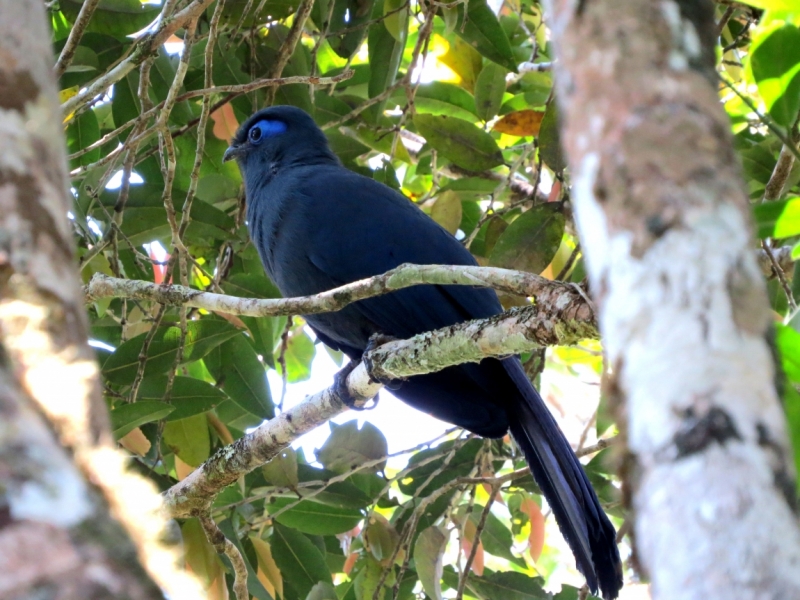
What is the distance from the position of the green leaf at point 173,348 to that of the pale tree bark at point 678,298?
270cm

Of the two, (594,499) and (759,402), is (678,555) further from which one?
(594,499)

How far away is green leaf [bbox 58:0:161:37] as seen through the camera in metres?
3.66

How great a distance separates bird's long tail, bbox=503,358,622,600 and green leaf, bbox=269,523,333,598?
1.07 meters

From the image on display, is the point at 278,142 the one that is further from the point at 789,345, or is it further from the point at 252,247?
the point at 789,345

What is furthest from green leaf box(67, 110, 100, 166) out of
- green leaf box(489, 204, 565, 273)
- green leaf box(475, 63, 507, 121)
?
green leaf box(489, 204, 565, 273)

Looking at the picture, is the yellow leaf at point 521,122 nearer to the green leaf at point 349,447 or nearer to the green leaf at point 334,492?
the green leaf at point 349,447

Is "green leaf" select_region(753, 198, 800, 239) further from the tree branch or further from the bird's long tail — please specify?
the tree branch

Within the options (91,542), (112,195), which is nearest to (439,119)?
(112,195)

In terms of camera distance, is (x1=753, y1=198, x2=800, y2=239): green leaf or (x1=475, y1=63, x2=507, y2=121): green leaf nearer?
(x1=753, y1=198, x2=800, y2=239): green leaf

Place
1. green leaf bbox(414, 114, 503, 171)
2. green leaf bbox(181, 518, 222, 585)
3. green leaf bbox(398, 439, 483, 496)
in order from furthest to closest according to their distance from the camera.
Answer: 1. green leaf bbox(398, 439, 483, 496)
2. green leaf bbox(414, 114, 503, 171)
3. green leaf bbox(181, 518, 222, 585)

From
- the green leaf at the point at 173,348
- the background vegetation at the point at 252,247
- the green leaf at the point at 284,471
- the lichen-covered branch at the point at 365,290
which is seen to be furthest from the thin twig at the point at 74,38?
the green leaf at the point at 284,471

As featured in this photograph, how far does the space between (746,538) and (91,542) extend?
53 centimetres

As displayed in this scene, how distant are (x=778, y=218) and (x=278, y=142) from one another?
3.44 metres

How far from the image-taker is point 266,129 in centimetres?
442
